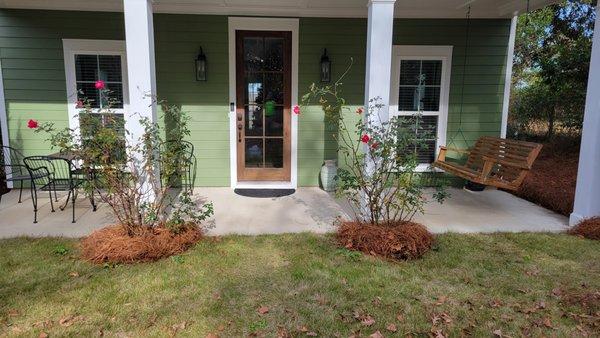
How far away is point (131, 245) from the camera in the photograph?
9.95 feet

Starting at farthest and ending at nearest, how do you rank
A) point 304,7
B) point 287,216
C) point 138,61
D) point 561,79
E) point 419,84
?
point 561,79, point 419,84, point 304,7, point 287,216, point 138,61

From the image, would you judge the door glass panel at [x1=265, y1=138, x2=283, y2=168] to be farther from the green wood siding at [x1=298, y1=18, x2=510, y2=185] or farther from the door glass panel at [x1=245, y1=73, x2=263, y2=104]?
the door glass panel at [x1=245, y1=73, x2=263, y2=104]

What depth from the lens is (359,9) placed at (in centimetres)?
516

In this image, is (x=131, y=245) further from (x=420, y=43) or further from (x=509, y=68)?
Answer: (x=509, y=68)

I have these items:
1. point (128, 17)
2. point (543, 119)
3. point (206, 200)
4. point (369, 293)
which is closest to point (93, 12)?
point (128, 17)

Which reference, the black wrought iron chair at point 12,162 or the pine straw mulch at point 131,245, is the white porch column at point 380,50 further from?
the black wrought iron chair at point 12,162

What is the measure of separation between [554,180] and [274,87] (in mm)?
4589

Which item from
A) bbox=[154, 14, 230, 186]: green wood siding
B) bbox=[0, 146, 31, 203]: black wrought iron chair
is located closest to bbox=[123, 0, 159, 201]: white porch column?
bbox=[154, 14, 230, 186]: green wood siding

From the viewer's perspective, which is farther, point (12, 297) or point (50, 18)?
point (50, 18)

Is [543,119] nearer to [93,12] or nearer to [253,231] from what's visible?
[253,231]

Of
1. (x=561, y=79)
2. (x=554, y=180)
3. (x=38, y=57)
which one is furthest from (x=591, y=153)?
(x=38, y=57)

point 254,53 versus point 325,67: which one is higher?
point 254,53

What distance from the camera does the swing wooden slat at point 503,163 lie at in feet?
12.9

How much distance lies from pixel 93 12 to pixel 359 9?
135 inches
